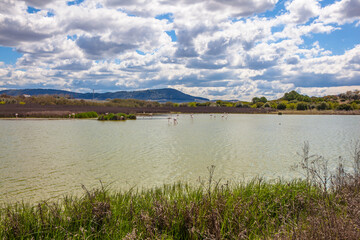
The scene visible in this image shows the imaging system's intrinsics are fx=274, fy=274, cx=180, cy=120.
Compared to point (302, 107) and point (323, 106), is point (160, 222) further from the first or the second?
point (302, 107)

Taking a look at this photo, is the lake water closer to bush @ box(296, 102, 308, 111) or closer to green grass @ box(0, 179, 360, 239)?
green grass @ box(0, 179, 360, 239)

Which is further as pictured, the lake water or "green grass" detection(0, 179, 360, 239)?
the lake water

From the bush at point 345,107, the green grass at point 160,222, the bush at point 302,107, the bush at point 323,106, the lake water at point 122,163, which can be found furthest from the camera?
the bush at point 302,107

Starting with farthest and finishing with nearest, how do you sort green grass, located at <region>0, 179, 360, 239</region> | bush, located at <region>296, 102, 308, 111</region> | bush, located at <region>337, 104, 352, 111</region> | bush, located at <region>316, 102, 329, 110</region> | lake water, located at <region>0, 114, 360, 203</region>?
bush, located at <region>296, 102, 308, 111</region>, bush, located at <region>316, 102, 329, 110</region>, bush, located at <region>337, 104, 352, 111</region>, lake water, located at <region>0, 114, 360, 203</region>, green grass, located at <region>0, 179, 360, 239</region>

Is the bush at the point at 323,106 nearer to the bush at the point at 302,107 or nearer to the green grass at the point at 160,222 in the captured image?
the bush at the point at 302,107

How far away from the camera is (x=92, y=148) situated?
1246 centimetres

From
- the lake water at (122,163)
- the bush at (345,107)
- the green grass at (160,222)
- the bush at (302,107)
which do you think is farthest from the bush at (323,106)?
the green grass at (160,222)

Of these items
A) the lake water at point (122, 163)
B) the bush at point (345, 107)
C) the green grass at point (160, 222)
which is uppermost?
the bush at point (345, 107)

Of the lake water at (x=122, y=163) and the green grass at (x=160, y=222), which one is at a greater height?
the green grass at (x=160, y=222)

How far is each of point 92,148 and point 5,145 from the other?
13.6 feet

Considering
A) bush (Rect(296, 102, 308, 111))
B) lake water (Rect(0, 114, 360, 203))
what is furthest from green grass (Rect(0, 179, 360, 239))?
bush (Rect(296, 102, 308, 111))

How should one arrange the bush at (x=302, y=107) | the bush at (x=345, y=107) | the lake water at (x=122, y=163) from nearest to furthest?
the lake water at (x=122, y=163) < the bush at (x=345, y=107) < the bush at (x=302, y=107)

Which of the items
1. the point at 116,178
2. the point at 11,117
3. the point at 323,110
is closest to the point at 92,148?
the point at 116,178

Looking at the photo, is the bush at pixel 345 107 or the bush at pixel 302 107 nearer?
the bush at pixel 345 107
